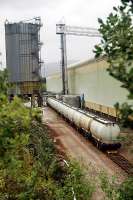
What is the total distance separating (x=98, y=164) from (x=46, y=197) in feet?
29.7

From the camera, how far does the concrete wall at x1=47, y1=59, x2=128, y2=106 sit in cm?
3184

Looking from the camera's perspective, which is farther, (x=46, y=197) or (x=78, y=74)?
(x=78, y=74)

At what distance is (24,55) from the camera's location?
49500 millimetres

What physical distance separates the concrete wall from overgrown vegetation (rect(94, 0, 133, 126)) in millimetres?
22466

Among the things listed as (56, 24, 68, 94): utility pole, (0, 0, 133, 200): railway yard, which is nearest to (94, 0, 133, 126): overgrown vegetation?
(0, 0, 133, 200): railway yard

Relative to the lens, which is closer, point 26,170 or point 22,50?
point 26,170

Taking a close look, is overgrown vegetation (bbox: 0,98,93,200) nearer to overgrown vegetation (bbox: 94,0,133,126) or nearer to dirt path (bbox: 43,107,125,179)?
dirt path (bbox: 43,107,125,179)

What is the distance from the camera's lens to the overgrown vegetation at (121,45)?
12.0ft

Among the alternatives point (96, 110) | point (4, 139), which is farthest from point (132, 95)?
point (96, 110)

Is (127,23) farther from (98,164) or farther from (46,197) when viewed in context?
(98,164)

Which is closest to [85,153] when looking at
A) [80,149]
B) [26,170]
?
[80,149]

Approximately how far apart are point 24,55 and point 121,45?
1815 inches

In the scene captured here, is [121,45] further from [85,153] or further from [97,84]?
[97,84]

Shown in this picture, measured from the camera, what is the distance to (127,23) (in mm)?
3986
